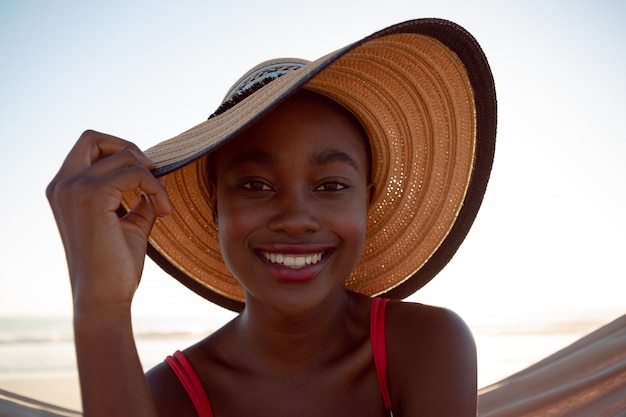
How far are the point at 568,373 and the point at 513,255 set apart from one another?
11.7 meters

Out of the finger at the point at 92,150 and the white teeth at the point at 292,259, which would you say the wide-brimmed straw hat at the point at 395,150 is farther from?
the white teeth at the point at 292,259

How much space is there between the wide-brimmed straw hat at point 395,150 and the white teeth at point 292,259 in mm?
329

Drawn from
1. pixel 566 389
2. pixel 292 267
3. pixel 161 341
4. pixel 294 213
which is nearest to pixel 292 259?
pixel 292 267

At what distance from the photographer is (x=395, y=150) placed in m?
2.08

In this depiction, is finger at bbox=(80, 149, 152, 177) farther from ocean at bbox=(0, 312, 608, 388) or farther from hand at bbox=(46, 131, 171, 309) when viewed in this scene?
ocean at bbox=(0, 312, 608, 388)

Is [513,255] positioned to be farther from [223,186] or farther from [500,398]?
[223,186]

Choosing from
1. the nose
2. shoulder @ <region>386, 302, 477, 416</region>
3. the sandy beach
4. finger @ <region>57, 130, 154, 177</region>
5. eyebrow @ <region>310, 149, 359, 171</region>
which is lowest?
shoulder @ <region>386, 302, 477, 416</region>

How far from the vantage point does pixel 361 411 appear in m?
1.92

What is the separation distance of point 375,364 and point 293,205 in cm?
58

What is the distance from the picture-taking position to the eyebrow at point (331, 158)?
1.71 meters

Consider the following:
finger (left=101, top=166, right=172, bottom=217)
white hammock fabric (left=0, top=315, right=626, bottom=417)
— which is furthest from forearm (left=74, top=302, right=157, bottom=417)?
white hammock fabric (left=0, top=315, right=626, bottom=417)

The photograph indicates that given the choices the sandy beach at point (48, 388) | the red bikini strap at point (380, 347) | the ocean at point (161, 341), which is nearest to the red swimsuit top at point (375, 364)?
the red bikini strap at point (380, 347)

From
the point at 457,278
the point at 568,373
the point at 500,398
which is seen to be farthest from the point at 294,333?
the point at 457,278

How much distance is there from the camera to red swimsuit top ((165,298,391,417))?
1.93 m
